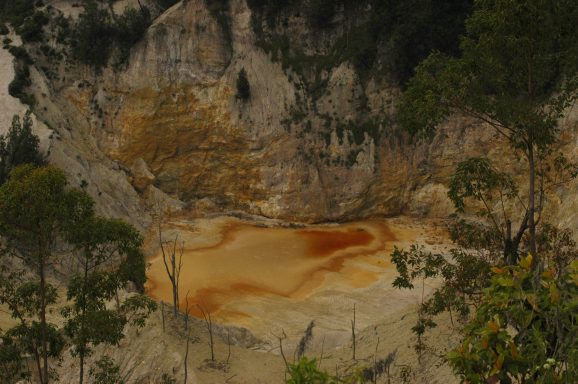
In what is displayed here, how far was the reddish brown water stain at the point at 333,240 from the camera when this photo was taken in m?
40.2

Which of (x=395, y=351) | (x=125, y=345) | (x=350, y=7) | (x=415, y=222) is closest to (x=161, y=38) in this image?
(x=350, y=7)

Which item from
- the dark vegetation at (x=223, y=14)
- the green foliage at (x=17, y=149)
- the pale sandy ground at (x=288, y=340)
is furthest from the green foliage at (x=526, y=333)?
the dark vegetation at (x=223, y=14)

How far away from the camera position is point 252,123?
4731cm

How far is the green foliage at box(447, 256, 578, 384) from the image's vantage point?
639 centimetres

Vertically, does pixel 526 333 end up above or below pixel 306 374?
above

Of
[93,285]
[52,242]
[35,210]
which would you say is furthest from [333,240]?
[35,210]

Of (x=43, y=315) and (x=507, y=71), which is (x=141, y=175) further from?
(x=507, y=71)

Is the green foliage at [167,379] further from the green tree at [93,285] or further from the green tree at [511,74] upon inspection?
the green tree at [511,74]

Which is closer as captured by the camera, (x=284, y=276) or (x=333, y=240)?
(x=284, y=276)

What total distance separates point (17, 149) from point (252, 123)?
56.0ft

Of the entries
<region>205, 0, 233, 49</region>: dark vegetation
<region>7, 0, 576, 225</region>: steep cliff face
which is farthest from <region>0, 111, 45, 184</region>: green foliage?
<region>205, 0, 233, 49</region>: dark vegetation

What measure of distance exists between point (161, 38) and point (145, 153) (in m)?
9.32

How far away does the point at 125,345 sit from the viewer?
22672 millimetres

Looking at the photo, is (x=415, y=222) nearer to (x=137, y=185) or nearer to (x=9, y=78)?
(x=137, y=185)
